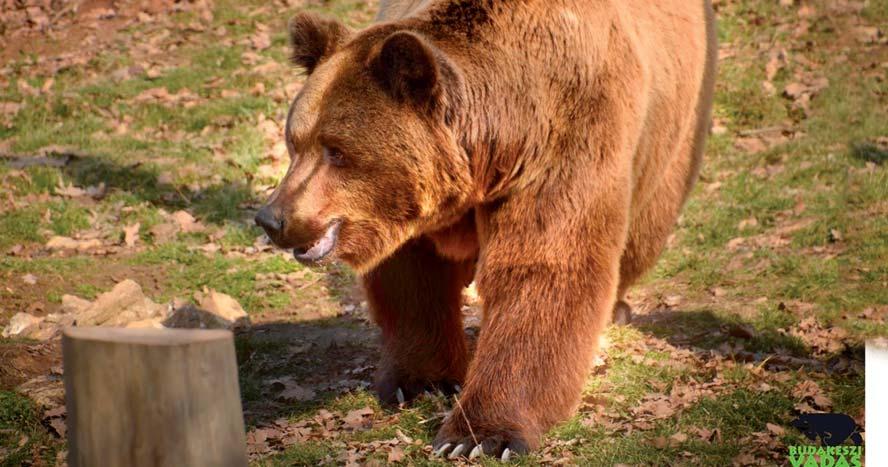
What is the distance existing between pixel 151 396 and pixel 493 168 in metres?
2.50

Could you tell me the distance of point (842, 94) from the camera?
464 inches

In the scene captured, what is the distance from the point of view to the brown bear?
17.6ft

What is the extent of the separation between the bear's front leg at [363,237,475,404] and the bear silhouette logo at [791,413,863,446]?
6.84 feet

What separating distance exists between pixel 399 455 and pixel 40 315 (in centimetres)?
385

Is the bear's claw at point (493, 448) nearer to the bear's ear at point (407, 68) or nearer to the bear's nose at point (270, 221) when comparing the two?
the bear's nose at point (270, 221)

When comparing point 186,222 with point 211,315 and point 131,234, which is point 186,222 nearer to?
point 131,234

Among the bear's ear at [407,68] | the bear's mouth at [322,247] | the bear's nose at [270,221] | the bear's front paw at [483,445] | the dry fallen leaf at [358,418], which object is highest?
the bear's ear at [407,68]

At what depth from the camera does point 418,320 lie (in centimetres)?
643

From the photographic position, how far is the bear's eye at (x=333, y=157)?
5375 millimetres

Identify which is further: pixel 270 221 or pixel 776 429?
pixel 776 429

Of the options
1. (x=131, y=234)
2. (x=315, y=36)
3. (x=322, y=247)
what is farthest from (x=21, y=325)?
(x=315, y=36)

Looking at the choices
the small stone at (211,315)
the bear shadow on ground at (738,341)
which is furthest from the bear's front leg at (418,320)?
the bear shadow on ground at (738,341)

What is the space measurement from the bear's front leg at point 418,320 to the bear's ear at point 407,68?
4.10 feet

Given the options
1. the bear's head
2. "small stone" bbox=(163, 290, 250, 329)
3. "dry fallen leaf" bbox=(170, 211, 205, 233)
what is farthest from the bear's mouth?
"dry fallen leaf" bbox=(170, 211, 205, 233)
